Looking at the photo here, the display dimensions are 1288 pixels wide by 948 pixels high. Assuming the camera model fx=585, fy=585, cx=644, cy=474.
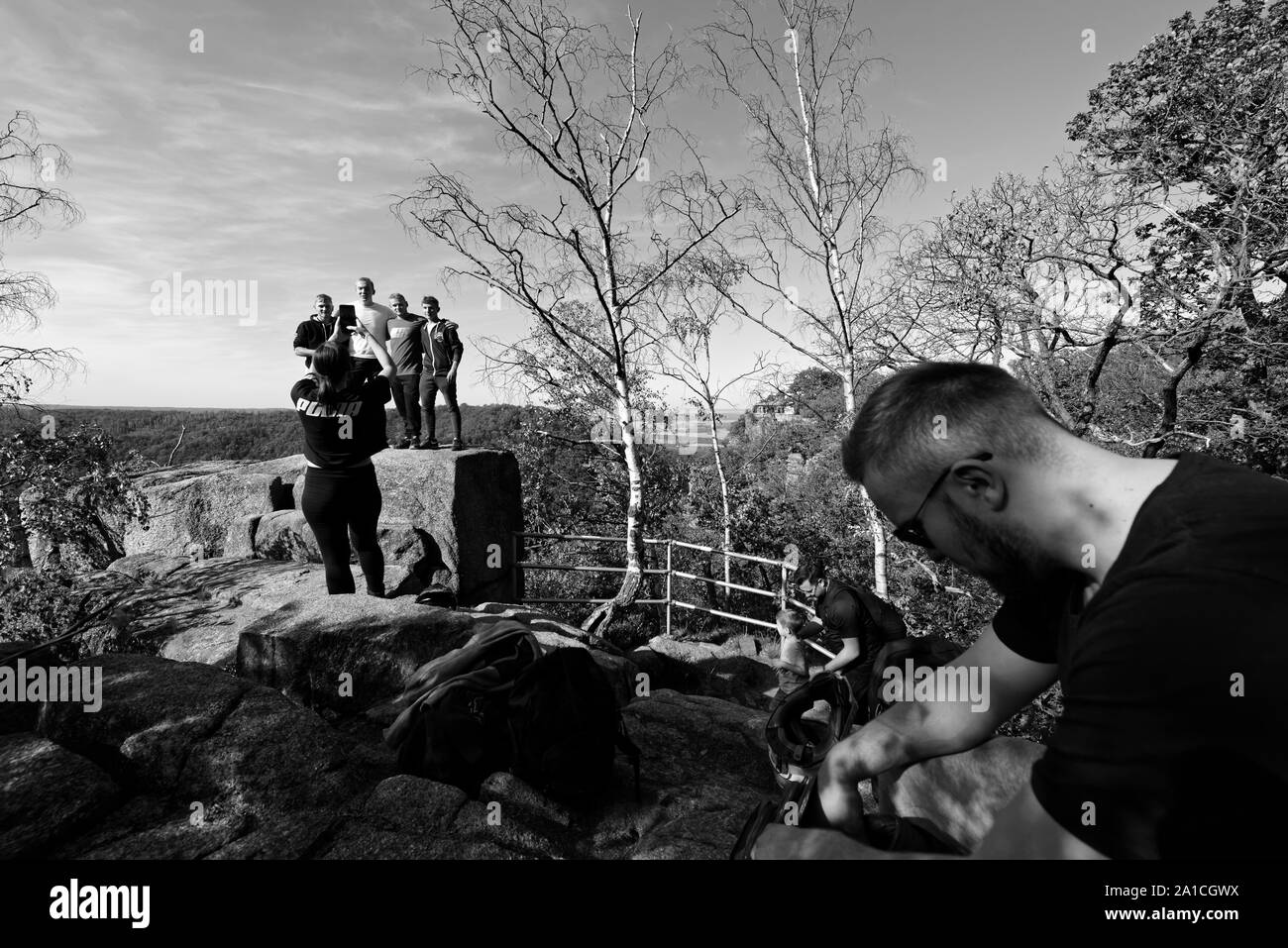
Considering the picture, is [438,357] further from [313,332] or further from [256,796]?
[256,796]

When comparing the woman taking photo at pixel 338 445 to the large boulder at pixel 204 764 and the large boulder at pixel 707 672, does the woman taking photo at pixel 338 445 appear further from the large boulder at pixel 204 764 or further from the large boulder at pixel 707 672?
the large boulder at pixel 707 672

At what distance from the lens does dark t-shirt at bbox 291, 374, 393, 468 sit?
4668mm

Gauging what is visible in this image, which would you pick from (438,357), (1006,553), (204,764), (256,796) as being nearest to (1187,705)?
(1006,553)

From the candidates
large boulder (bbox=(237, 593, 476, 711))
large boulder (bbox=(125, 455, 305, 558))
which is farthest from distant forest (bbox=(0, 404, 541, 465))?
large boulder (bbox=(237, 593, 476, 711))

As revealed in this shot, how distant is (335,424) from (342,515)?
76cm

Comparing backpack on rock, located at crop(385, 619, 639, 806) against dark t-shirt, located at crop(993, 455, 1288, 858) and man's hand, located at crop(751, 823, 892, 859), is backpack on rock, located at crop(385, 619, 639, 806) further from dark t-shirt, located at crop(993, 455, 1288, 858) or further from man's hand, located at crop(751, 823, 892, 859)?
dark t-shirt, located at crop(993, 455, 1288, 858)

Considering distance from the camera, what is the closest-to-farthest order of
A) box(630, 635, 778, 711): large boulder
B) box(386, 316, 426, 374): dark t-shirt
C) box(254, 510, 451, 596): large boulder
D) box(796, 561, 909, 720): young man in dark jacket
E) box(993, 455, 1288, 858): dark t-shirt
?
box(993, 455, 1288, 858): dark t-shirt < box(796, 561, 909, 720): young man in dark jacket < box(254, 510, 451, 596): large boulder < box(630, 635, 778, 711): large boulder < box(386, 316, 426, 374): dark t-shirt

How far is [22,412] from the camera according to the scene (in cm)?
1106

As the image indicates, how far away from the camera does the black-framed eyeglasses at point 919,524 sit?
1.18 metres

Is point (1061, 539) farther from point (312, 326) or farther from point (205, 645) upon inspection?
point (312, 326)

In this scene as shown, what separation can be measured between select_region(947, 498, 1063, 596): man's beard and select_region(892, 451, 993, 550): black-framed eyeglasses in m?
0.05

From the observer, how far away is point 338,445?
4727 millimetres
